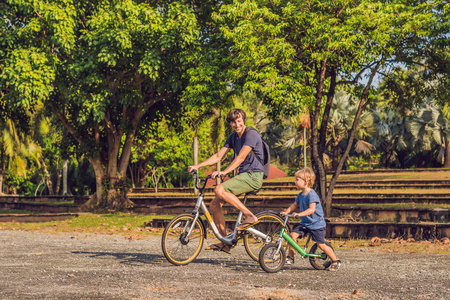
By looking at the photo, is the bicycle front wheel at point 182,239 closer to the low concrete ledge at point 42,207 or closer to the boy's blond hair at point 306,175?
the boy's blond hair at point 306,175

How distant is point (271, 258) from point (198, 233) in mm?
1028

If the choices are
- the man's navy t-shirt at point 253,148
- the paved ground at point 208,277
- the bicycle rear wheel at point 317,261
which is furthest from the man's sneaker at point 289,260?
A: the man's navy t-shirt at point 253,148

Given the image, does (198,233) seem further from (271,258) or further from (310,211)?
(310,211)

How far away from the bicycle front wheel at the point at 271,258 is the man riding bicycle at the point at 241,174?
404 millimetres

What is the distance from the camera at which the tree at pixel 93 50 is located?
16953 mm

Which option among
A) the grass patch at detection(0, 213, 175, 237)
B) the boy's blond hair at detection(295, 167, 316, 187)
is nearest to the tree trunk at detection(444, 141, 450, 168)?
the grass patch at detection(0, 213, 175, 237)

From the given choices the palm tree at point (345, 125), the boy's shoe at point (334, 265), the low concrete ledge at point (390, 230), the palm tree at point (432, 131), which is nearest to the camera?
the boy's shoe at point (334, 265)

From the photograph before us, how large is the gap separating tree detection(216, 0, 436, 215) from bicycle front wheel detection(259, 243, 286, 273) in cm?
789

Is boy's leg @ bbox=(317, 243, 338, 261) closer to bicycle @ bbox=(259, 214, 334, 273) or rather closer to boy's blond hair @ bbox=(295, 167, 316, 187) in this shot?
bicycle @ bbox=(259, 214, 334, 273)

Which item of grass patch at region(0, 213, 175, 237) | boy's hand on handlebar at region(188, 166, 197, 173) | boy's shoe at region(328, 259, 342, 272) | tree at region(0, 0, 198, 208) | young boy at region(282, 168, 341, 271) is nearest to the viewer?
young boy at region(282, 168, 341, 271)

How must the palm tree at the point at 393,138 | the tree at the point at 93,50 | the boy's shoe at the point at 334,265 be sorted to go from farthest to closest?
the palm tree at the point at 393,138, the tree at the point at 93,50, the boy's shoe at the point at 334,265

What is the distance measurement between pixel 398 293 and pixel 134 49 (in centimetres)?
1412

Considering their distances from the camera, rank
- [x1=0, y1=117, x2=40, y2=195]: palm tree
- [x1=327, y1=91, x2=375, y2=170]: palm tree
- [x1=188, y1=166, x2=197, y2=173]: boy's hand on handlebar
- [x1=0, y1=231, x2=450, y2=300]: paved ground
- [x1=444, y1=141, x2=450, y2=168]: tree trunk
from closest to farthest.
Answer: [x1=0, y1=231, x2=450, y2=300]: paved ground → [x1=188, y1=166, x2=197, y2=173]: boy's hand on handlebar → [x1=0, y1=117, x2=40, y2=195]: palm tree → [x1=444, y1=141, x2=450, y2=168]: tree trunk → [x1=327, y1=91, x2=375, y2=170]: palm tree

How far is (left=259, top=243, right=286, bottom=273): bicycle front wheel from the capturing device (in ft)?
21.8
